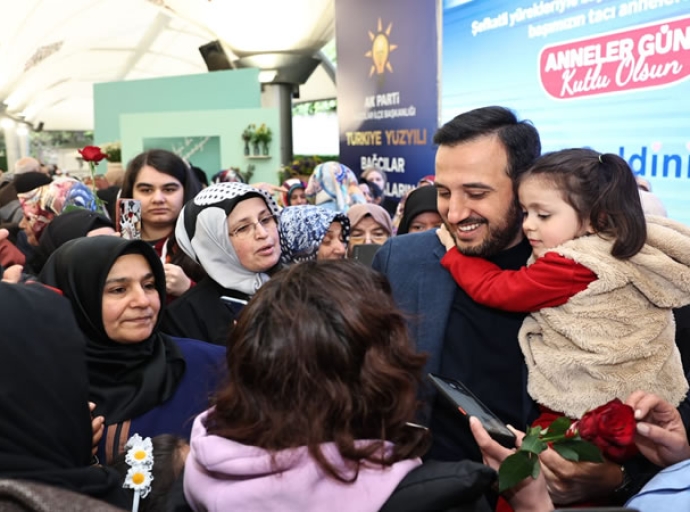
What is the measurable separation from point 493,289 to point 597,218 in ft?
1.15

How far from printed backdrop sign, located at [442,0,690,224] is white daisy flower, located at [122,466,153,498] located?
3.29 meters

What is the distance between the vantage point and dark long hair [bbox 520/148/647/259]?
173 cm

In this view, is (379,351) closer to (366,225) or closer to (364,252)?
(364,252)

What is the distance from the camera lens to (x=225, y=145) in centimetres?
1059

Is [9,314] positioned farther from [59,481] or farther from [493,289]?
[493,289]

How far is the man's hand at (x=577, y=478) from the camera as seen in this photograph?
1592 millimetres

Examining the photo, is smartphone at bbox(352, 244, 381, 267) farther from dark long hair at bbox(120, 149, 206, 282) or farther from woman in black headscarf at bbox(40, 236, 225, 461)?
woman in black headscarf at bbox(40, 236, 225, 461)

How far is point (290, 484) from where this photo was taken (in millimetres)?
1104

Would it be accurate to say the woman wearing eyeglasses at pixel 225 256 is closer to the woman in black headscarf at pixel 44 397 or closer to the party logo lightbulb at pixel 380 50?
the woman in black headscarf at pixel 44 397

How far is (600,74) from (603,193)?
268 cm

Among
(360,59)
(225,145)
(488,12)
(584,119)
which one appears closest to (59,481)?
(584,119)

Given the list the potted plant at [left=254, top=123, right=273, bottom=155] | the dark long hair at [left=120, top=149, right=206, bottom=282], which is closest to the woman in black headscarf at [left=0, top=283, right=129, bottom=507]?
the dark long hair at [left=120, top=149, right=206, bottom=282]

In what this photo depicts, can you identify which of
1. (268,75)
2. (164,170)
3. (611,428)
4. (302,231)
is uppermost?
(268,75)

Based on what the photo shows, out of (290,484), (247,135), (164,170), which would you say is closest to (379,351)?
(290,484)
